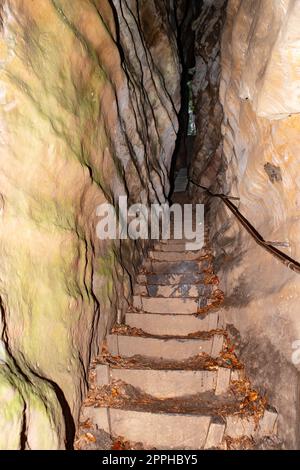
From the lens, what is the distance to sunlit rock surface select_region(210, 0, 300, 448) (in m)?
3.84

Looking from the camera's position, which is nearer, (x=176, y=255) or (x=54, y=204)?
(x=54, y=204)

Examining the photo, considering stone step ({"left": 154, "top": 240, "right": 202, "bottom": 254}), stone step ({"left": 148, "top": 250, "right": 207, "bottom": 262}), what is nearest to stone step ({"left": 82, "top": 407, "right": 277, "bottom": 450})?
stone step ({"left": 148, "top": 250, "right": 207, "bottom": 262})

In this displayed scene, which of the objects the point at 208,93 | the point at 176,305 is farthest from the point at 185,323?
the point at 208,93

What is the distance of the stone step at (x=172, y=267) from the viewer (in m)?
8.06

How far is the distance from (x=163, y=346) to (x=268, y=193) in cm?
302

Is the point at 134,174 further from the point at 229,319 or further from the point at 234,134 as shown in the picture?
the point at 229,319

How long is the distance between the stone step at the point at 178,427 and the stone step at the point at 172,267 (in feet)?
13.6

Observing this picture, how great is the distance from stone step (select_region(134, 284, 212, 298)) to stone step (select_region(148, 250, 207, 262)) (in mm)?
1401

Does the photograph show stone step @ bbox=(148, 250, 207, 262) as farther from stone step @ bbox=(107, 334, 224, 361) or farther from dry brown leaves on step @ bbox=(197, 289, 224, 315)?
stone step @ bbox=(107, 334, 224, 361)

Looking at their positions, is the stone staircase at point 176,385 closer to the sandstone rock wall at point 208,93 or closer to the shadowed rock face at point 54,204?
the shadowed rock face at point 54,204

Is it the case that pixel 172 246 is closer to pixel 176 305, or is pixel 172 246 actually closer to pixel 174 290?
pixel 174 290

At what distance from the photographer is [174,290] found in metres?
7.30

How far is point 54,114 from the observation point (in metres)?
4.13

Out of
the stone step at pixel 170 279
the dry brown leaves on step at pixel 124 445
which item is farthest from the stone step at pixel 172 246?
the dry brown leaves on step at pixel 124 445
